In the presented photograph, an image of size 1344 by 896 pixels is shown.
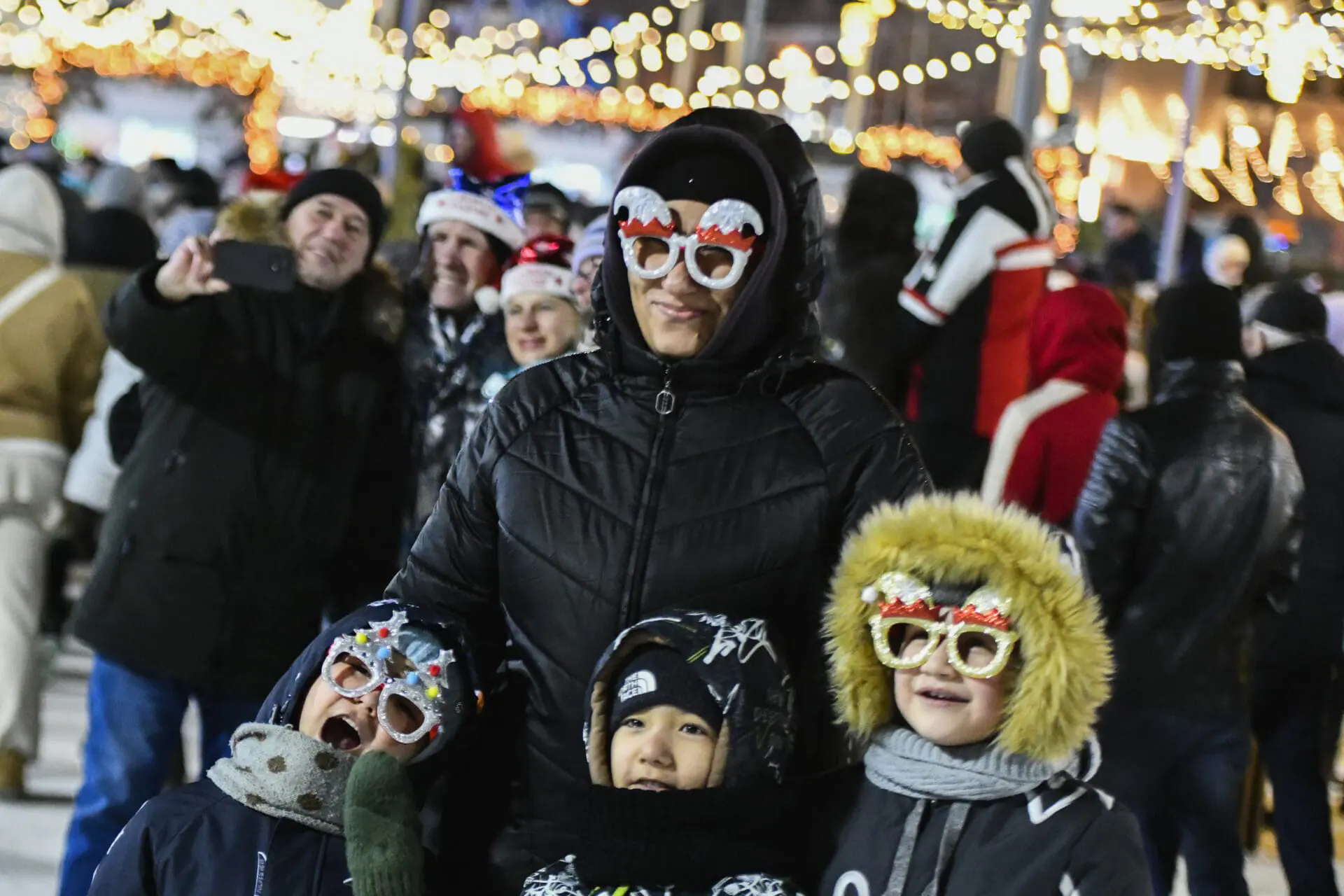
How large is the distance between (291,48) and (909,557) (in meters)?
22.2

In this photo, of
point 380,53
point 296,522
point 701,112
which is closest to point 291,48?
point 380,53

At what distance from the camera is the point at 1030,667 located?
8.05 feet

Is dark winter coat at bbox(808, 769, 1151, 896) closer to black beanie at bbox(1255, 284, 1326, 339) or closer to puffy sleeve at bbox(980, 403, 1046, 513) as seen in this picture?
puffy sleeve at bbox(980, 403, 1046, 513)

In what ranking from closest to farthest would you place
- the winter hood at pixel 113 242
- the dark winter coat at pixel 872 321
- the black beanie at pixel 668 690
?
the black beanie at pixel 668 690, the dark winter coat at pixel 872 321, the winter hood at pixel 113 242

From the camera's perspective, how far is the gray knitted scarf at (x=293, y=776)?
8.88 ft

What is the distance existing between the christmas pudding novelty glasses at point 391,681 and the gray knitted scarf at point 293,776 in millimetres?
92

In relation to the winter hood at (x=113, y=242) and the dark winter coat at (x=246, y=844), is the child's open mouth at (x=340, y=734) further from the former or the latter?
the winter hood at (x=113, y=242)

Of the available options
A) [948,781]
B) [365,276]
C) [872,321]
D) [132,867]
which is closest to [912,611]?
[948,781]

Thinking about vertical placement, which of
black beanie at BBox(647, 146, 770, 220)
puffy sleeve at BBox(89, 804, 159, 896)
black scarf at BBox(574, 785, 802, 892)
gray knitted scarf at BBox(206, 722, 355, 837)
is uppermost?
black beanie at BBox(647, 146, 770, 220)

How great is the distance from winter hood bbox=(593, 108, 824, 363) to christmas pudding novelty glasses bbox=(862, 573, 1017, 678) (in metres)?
0.46

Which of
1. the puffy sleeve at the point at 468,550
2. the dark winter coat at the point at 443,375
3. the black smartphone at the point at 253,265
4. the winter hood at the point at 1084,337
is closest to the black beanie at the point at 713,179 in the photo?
the puffy sleeve at the point at 468,550

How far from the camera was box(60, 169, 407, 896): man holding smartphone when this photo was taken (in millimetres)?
4227

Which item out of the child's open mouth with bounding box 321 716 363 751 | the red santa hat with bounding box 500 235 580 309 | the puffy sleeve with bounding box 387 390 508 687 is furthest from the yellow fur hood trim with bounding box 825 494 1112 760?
the red santa hat with bounding box 500 235 580 309

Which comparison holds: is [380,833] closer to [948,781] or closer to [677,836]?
[677,836]
